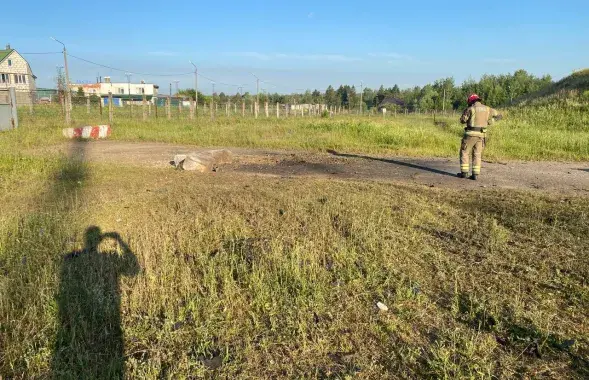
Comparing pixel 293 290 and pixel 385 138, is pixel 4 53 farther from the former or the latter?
pixel 293 290

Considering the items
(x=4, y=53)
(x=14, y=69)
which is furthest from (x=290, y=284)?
(x=14, y=69)

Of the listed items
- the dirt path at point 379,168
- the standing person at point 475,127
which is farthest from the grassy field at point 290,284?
the standing person at point 475,127

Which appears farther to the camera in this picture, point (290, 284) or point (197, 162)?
point (197, 162)

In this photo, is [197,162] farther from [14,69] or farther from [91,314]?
[14,69]

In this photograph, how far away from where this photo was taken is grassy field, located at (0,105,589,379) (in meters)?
2.62

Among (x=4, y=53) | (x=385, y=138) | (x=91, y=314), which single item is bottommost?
(x=91, y=314)

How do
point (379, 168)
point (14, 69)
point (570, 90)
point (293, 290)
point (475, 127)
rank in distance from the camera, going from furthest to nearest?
point (14, 69) < point (570, 90) < point (379, 168) < point (475, 127) < point (293, 290)

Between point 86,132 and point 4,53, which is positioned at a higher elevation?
point 4,53

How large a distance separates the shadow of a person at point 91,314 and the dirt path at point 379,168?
536 cm

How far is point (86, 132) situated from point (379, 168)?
11.7m

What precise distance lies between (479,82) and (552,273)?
5602 centimetres

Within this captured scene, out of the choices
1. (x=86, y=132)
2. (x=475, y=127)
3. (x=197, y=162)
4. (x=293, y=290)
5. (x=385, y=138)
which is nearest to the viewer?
(x=293, y=290)

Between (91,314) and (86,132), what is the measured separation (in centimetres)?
1459

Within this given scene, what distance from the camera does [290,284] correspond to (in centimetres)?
358
